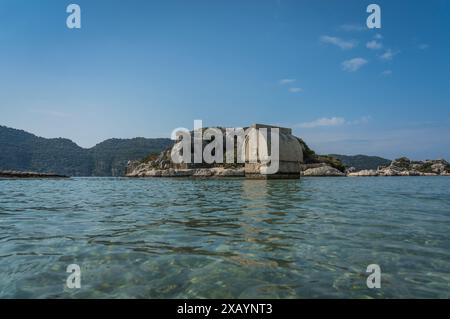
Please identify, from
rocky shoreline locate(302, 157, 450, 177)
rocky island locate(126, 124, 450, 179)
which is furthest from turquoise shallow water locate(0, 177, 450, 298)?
rocky shoreline locate(302, 157, 450, 177)

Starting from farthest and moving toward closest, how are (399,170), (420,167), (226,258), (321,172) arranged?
(420,167) → (399,170) → (321,172) → (226,258)

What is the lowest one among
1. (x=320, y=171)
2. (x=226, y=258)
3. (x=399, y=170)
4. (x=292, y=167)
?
(x=399, y=170)

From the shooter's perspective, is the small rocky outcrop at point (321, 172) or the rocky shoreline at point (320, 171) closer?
the small rocky outcrop at point (321, 172)

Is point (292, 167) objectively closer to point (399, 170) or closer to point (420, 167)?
point (399, 170)

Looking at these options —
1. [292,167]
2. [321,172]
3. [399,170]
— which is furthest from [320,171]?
[399,170]

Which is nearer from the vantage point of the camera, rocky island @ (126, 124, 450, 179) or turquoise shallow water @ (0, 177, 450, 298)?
turquoise shallow water @ (0, 177, 450, 298)

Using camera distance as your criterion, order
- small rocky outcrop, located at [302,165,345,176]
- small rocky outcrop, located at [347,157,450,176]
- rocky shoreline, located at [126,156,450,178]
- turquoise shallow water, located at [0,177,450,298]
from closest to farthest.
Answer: turquoise shallow water, located at [0,177,450,298] → small rocky outcrop, located at [302,165,345,176] → rocky shoreline, located at [126,156,450,178] → small rocky outcrop, located at [347,157,450,176]

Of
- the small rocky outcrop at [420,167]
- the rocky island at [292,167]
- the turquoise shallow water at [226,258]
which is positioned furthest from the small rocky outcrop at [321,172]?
the turquoise shallow water at [226,258]

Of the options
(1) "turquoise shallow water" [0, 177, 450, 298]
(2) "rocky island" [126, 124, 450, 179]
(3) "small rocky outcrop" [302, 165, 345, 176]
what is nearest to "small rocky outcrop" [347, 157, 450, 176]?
(2) "rocky island" [126, 124, 450, 179]

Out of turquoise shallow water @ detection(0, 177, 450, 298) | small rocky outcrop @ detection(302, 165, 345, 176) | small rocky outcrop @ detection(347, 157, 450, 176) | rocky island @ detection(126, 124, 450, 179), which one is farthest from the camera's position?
small rocky outcrop @ detection(347, 157, 450, 176)

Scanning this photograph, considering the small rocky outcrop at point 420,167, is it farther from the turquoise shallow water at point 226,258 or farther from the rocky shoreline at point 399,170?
the turquoise shallow water at point 226,258

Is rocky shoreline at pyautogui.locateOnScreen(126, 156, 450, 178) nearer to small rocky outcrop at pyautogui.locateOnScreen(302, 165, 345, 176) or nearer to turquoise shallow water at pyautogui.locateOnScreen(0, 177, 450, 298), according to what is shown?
small rocky outcrop at pyautogui.locateOnScreen(302, 165, 345, 176)
